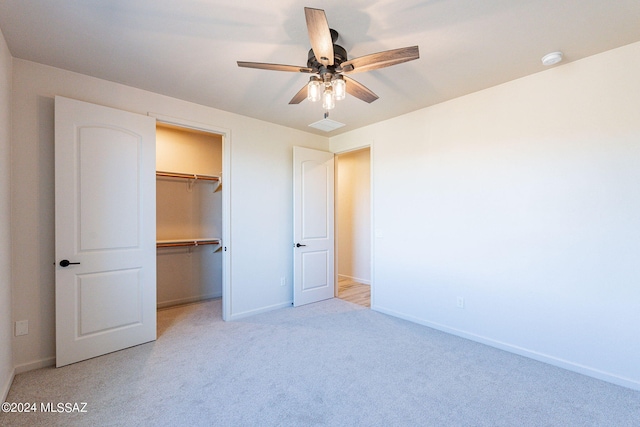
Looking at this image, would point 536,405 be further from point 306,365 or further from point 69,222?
point 69,222

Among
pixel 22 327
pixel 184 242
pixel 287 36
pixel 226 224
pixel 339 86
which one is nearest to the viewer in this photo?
pixel 339 86

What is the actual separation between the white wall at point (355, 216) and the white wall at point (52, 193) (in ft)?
5.09

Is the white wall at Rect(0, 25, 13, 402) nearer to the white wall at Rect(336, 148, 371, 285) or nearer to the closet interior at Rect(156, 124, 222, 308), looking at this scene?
the closet interior at Rect(156, 124, 222, 308)

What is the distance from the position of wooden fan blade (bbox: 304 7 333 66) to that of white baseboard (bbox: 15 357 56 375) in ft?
10.6

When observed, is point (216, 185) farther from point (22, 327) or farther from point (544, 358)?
point (544, 358)

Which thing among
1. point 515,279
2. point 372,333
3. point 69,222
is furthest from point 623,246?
point 69,222

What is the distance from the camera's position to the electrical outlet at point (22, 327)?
2252 millimetres

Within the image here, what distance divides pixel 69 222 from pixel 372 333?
3034mm

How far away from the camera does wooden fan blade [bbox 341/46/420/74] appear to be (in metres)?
1.62

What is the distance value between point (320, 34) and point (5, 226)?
259 centimetres

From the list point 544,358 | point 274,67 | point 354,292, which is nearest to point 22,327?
point 274,67

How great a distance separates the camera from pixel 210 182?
174 inches

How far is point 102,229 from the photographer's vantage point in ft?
8.32

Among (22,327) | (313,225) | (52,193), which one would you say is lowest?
(22,327)
